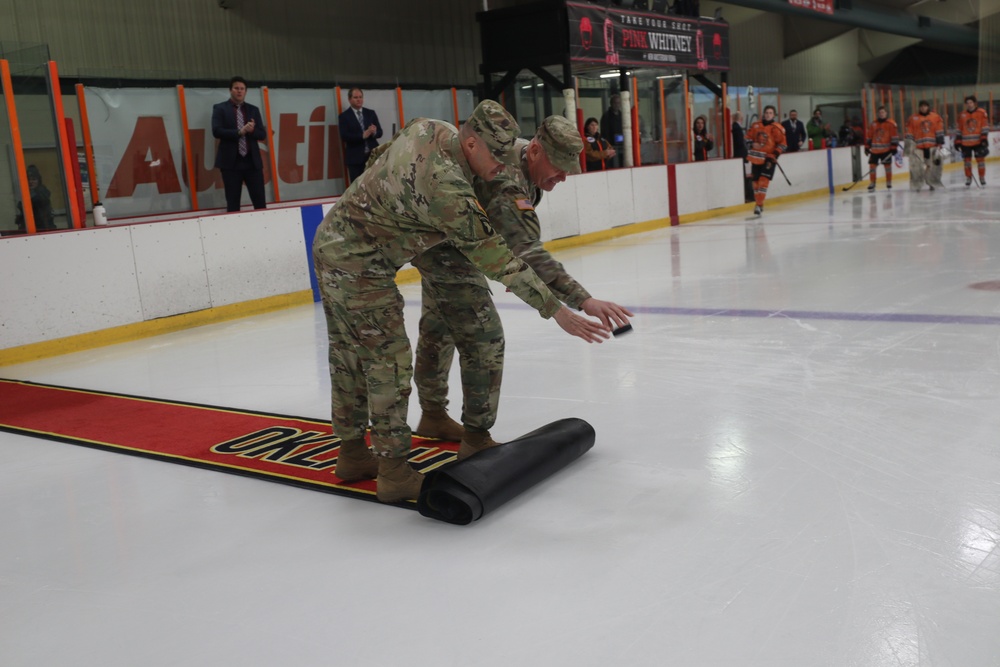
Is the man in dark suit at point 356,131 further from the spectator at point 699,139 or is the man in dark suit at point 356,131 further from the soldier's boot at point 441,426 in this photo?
the spectator at point 699,139

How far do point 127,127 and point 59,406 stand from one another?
4824 mm

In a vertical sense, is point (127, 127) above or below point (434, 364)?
above

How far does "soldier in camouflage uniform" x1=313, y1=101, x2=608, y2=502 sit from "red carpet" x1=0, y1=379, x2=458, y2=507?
0.23 meters

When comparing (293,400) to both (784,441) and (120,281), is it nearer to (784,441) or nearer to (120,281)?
(784,441)

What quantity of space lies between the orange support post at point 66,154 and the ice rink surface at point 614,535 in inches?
89.1

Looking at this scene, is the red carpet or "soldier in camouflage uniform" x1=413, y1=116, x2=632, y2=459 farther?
the red carpet

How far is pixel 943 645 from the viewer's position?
1944 mm

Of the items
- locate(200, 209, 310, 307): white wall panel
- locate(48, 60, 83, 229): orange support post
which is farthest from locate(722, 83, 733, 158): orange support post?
locate(48, 60, 83, 229): orange support post

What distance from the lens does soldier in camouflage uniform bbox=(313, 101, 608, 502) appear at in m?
2.51

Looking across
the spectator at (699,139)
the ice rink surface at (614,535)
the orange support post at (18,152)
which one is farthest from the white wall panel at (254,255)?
the spectator at (699,139)

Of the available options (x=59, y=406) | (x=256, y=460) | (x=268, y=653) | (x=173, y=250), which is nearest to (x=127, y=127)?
(x=173, y=250)

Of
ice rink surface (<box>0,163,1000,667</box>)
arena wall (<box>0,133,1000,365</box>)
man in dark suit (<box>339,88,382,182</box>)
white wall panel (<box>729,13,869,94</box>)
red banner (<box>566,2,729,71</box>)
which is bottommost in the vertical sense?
ice rink surface (<box>0,163,1000,667</box>)

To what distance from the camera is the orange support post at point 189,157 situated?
9.05 meters

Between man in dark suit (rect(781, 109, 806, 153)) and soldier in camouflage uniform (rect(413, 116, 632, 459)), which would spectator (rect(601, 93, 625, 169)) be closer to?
man in dark suit (rect(781, 109, 806, 153))
